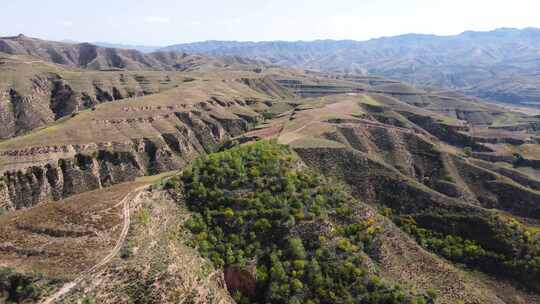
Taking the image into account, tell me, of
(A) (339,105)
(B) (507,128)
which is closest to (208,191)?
(A) (339,105)

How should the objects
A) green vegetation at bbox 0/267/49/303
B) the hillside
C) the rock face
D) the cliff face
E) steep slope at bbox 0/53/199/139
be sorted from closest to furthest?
green vegetation at bbox 0/267/49/303
the hillside
the cliff face
the rock face
steep slope at bbox 0/53/199/139

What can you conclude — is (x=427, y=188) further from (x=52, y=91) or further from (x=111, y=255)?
(x=52, y=91)

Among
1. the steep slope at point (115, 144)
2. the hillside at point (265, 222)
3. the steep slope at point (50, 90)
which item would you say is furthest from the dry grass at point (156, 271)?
the steep slope at point (50, 90)

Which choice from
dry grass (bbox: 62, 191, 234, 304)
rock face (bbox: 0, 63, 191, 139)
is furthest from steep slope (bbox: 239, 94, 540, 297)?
rock face (bbox: 0, 63, 191, 139)

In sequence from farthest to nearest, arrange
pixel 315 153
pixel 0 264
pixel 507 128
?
1. pixel 507 128
2. pixel 315 153
3. pixel 0 264

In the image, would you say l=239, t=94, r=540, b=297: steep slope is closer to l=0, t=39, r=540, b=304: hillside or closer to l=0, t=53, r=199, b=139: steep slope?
l=0, t=39, r=540, b=304: hillside

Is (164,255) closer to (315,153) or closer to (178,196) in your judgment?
(178,196)
